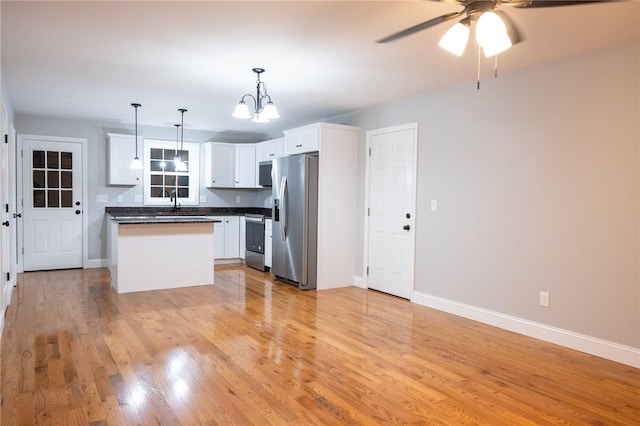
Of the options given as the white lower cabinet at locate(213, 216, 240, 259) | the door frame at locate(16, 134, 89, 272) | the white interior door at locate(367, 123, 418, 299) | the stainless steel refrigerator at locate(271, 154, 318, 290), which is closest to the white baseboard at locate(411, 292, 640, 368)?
the white interior door at locate(367, 123, 418, 299)

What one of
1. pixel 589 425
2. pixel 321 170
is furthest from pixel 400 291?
pixel 589 425

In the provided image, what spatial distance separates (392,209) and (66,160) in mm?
5093

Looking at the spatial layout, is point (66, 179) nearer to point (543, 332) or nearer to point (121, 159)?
point (121, 159)

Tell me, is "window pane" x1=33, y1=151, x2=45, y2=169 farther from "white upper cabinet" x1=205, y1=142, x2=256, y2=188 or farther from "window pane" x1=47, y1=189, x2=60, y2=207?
"white upper cabinet" x1=205, y1=142, x2=256, y2=188

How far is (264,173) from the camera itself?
7.01 metres

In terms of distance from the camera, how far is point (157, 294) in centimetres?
498

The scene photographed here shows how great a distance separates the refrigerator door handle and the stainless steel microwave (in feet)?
3.71

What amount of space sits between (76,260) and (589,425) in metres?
6.90

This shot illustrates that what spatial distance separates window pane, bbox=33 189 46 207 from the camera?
→ 6.39 m

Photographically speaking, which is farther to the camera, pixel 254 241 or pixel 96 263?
pixel 254 241

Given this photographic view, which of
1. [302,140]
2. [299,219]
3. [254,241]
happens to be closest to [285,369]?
[299,219]

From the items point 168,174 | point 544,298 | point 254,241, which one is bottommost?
point 544,298

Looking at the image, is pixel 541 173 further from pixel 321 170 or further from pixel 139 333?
pixel 139 333

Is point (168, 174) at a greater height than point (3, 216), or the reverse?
point (168, 174)
